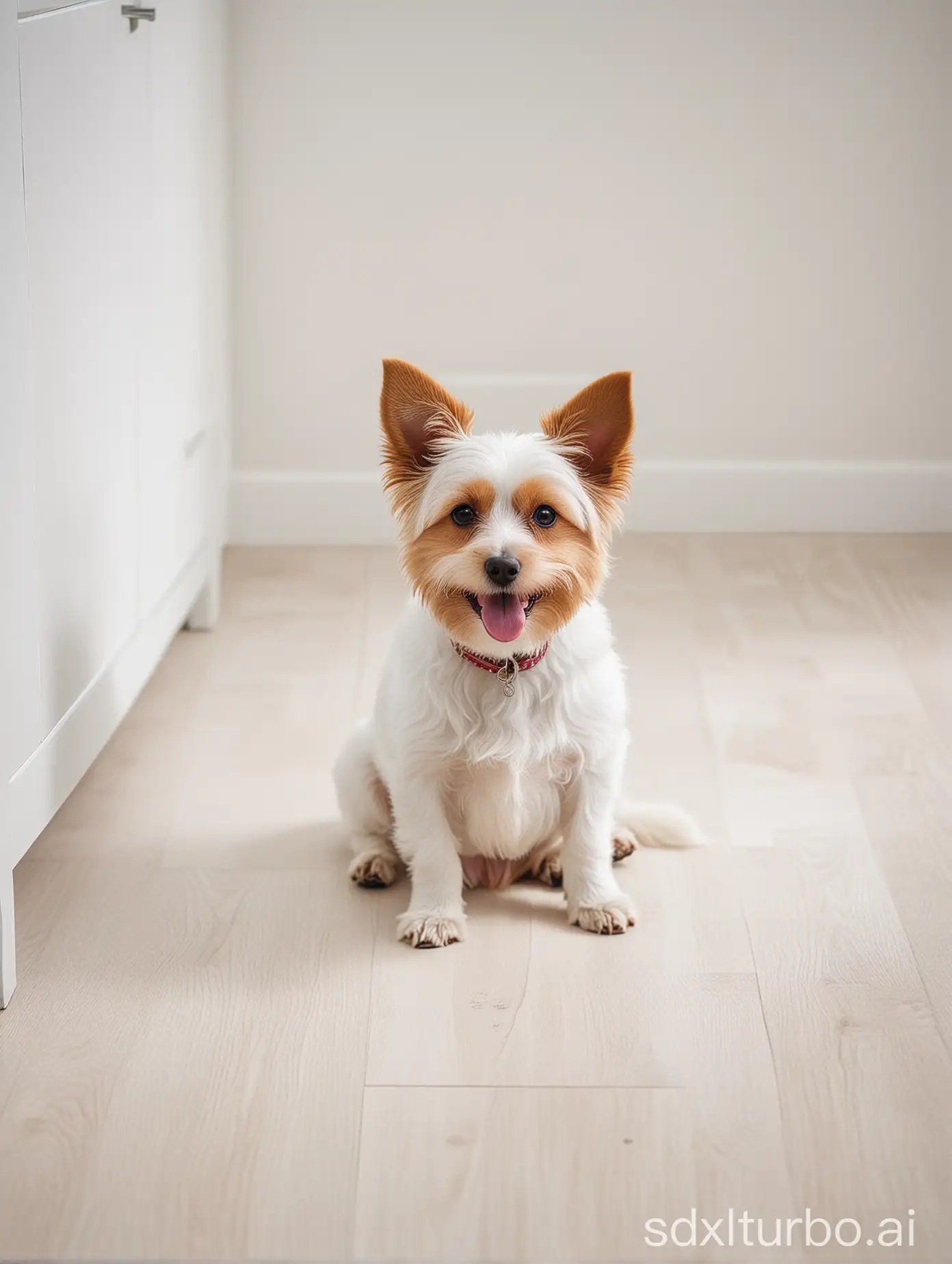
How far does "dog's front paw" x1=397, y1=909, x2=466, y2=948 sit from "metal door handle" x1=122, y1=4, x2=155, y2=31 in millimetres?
1369

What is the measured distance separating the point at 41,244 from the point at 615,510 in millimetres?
775

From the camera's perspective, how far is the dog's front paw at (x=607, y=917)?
6.26 feet

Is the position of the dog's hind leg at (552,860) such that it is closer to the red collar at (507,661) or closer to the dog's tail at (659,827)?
the dog's tail at (659,827)

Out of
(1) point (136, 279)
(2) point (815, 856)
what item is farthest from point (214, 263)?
(2) point (815, 856)

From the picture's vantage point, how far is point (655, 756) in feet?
8.09

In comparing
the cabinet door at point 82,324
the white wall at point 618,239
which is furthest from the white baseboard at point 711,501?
the cabinet door at point 82,324

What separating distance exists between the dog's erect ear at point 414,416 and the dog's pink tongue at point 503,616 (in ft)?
0.66

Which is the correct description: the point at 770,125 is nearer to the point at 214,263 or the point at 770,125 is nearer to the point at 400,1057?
the point at 214,263

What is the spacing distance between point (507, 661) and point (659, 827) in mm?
466

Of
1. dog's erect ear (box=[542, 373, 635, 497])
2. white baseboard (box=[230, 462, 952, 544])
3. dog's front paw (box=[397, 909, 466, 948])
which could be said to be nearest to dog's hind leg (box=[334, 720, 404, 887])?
dog's front paw (box=[397, 909, 466, 948])

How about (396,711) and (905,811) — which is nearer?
(396,711)

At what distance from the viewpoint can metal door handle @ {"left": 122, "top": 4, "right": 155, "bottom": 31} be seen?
7.09 feet

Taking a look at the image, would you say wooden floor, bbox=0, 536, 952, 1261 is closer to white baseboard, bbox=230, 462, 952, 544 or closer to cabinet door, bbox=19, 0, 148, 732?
cabinet door, bbox=19, 0, 148, 732

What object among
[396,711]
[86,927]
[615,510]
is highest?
[615,510]
